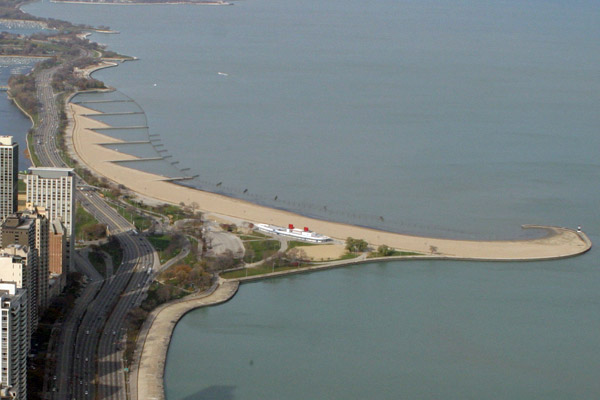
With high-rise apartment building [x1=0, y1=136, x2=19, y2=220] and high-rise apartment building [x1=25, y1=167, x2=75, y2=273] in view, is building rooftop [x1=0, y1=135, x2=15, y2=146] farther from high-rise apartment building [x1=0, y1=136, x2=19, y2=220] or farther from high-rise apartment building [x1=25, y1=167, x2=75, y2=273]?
high-rise apartment building [x1=25, y1=167, x2=75, y2=273]

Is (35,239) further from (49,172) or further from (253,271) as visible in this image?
(253,271)

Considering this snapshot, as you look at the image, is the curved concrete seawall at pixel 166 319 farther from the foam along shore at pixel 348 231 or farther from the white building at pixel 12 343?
the white building at pixel 12 343

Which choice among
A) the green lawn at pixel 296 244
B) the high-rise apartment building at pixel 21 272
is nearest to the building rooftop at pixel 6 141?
the high-rise apartment building at pixel 21 272

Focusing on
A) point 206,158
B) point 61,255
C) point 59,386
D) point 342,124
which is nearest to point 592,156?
point 342,124

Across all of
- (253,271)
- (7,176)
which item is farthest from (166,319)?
(7,176)

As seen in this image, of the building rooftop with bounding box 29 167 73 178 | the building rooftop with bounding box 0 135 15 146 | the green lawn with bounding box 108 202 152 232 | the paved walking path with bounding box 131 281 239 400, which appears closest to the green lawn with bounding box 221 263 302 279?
the paved walking path with bounding box 131 281 239 400

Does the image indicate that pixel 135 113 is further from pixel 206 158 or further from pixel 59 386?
pixel 59 386
